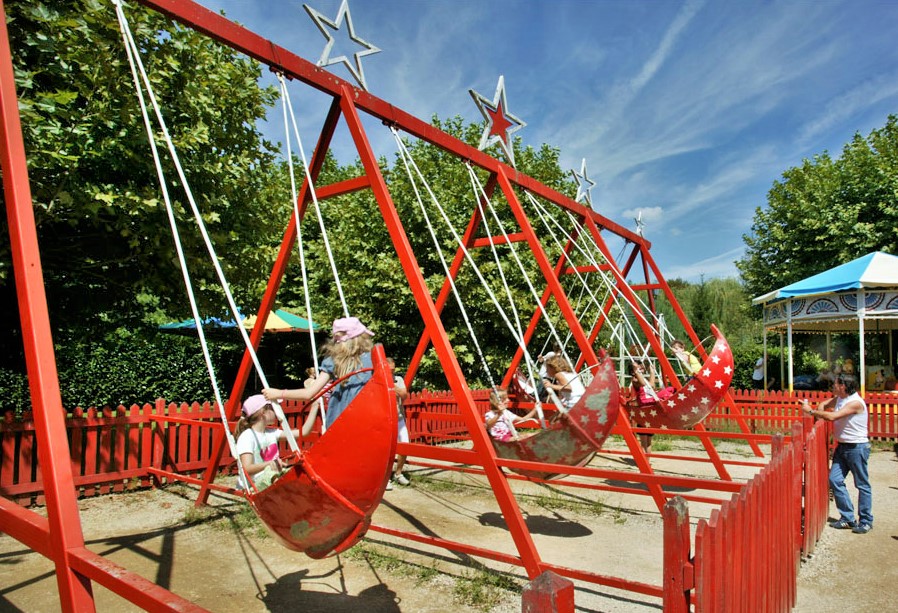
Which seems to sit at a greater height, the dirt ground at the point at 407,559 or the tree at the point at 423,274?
the tree at the point at 423,274

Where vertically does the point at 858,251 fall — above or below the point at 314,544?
above

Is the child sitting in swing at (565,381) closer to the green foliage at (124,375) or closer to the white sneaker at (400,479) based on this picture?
the white sneaker at (400,479)

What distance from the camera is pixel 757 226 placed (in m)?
22.3

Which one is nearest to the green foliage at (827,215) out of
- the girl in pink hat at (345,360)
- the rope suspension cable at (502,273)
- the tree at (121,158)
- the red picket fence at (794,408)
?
the red picket fence at (794,408)

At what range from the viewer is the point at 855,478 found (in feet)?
18.6

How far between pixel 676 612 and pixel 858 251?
69.3 ft

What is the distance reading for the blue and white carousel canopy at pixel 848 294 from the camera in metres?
12.9

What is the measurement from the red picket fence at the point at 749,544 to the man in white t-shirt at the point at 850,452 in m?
1.14

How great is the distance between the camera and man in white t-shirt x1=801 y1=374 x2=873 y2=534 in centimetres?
558

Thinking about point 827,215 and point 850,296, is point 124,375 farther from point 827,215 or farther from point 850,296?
point 827,215

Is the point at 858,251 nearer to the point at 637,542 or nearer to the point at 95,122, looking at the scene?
the point at 637,542

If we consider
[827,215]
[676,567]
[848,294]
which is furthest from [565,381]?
[827,215]

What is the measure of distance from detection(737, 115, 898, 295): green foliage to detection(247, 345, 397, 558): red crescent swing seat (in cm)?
2093

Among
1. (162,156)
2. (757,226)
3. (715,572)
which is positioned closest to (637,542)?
(715,572)
